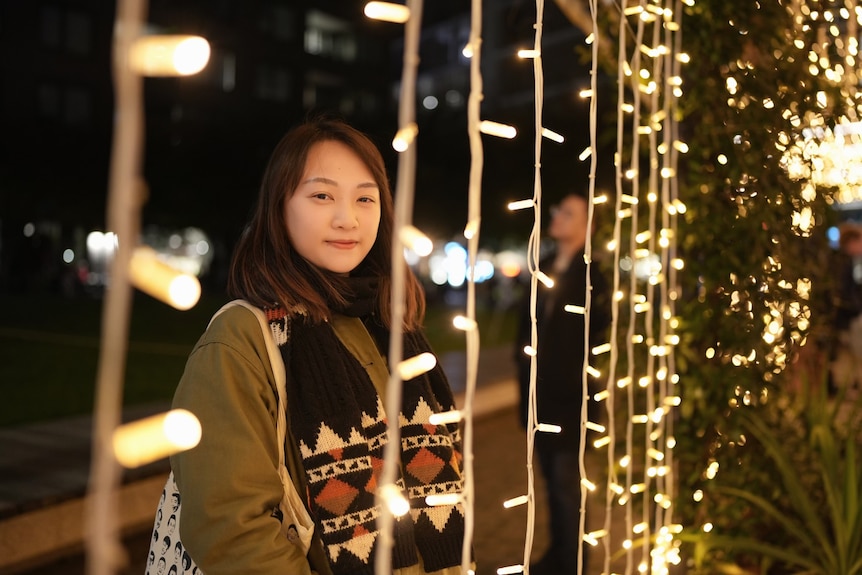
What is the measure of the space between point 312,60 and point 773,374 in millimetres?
42876

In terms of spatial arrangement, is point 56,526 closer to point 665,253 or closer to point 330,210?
point 330,210

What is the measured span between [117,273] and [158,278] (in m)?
0.05

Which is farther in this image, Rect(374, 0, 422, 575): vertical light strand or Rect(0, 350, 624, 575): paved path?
Rect(0, 350, 624, 575): paved path

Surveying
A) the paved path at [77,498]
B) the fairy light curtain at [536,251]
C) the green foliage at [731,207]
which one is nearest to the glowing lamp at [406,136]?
the fairy light curtain at [536,251]

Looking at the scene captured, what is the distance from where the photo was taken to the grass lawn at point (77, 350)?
25.1 feet

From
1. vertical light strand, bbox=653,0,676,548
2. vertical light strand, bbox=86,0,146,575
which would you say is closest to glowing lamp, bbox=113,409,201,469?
vertical light strand, bbox=86,0,146,575

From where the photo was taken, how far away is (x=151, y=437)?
722 mm

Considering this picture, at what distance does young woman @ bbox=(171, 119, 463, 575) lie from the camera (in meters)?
1.43

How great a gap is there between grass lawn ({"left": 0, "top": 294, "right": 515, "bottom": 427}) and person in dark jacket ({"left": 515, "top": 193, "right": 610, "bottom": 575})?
490 cm

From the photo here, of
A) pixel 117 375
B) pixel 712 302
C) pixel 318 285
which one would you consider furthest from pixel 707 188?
pixel 117 375

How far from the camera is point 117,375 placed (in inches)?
24.9

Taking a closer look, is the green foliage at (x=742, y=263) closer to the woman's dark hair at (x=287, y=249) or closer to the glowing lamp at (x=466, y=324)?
the woman's dark hair at (x=287, y=249)

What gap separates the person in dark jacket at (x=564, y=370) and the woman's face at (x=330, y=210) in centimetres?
221

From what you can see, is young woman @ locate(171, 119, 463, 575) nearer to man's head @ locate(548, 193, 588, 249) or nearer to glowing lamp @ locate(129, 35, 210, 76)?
glowing lamp @ locate(129, 35, 210, 76)
